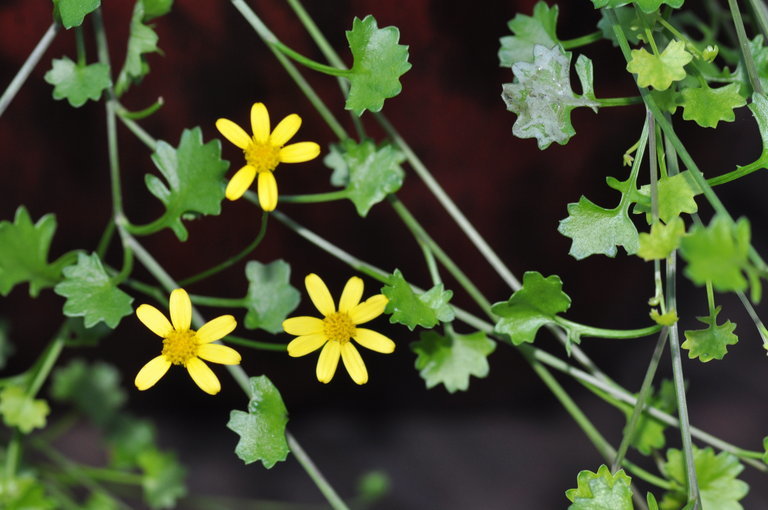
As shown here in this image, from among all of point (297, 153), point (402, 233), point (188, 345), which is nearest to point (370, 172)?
point (297, 153)

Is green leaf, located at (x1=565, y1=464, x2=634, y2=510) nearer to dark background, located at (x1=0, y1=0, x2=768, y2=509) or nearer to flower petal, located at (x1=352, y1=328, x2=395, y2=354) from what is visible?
flower petal, located at (x1=352, y1=328, x2=395, y2=354)

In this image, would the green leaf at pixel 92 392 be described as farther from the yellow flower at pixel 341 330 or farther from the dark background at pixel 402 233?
the yellow flower at pixel 341 330

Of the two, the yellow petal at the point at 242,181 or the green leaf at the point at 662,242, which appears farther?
the yellow petal at the point at 242,181

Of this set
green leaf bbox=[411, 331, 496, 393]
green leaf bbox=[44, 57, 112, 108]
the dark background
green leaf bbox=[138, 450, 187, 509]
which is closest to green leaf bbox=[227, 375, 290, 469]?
green leaf bbox=[411, 331, 496, 393]

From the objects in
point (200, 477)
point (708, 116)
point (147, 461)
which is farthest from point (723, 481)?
point (200, 477)

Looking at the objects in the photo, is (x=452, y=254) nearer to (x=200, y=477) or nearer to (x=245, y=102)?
(x=245, y=102)

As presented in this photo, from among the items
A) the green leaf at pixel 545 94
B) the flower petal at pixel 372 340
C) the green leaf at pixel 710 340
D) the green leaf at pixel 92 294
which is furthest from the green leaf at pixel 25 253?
the green leaf at pixel 710 340

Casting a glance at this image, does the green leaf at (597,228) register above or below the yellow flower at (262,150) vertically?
below
